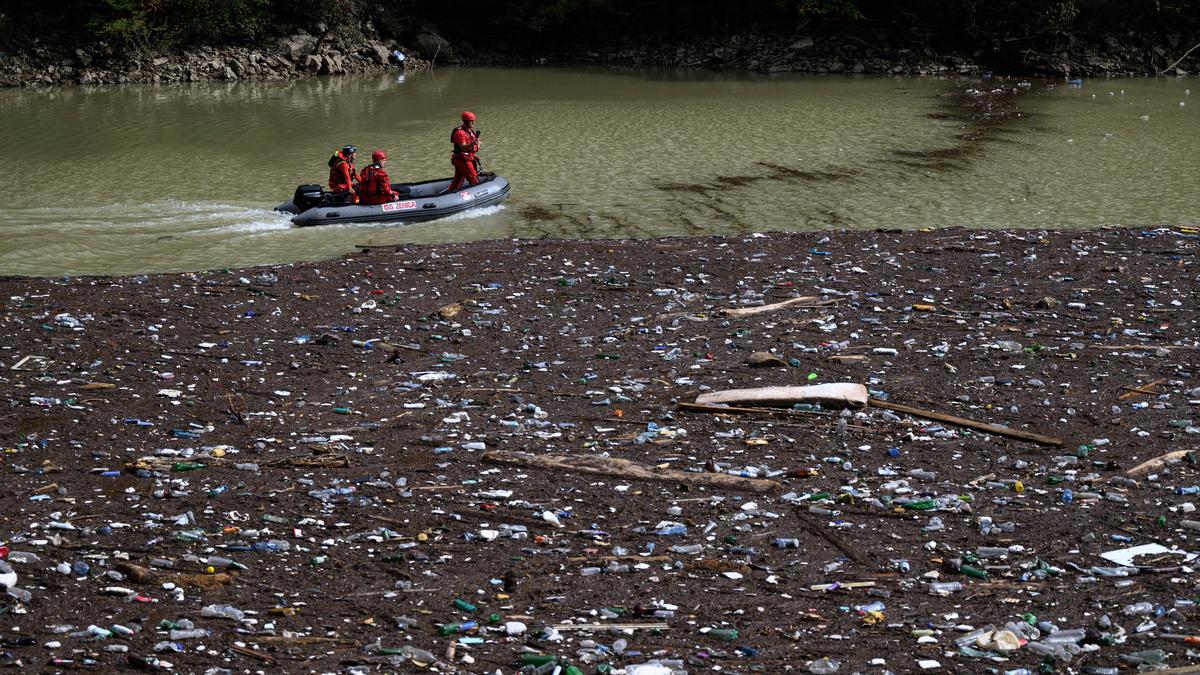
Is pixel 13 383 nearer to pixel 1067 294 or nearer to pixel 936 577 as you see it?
pixel 936 577

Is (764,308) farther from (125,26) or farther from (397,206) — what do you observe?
(125,26)

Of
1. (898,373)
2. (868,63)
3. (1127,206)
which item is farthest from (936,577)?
(868,63)

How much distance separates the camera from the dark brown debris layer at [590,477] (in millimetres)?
4938

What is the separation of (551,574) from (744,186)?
13455 millimetres

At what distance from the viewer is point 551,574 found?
18.3 ft

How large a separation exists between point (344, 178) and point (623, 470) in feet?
35.0

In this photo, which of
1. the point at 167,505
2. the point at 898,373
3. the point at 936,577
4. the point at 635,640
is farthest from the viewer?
the point at 898,373

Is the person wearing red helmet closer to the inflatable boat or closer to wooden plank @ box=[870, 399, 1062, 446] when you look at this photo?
the inflatable boat

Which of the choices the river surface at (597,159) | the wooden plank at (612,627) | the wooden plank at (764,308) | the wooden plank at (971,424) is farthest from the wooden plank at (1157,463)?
the river surface at (597,159)

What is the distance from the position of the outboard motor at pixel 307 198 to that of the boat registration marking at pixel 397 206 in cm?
89

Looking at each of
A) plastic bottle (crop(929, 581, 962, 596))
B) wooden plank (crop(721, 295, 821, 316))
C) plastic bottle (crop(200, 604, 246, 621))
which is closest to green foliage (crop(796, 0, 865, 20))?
wooden plank (crop(721, 295, 821, 316))

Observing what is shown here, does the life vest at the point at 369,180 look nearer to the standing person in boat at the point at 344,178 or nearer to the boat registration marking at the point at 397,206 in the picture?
the standing person in boat at the point at 344,178

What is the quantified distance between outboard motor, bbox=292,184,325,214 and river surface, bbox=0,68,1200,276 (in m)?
0.33

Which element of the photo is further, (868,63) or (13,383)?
A: (868,63)
